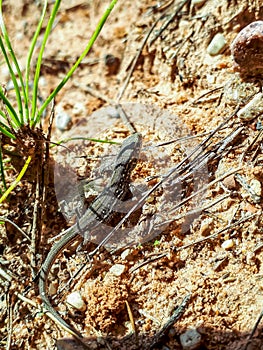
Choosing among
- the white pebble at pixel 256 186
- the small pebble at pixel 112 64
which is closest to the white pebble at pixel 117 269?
the white pebble at pixel 256 186

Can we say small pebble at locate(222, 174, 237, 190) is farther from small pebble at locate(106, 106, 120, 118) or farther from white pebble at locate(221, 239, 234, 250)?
small pebble at locate(106, 106, 120, 118)

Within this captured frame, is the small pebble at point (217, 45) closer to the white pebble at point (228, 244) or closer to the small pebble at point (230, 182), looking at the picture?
the small pebble at point (230, 182)

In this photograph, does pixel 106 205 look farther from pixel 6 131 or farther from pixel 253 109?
pixel 253 109

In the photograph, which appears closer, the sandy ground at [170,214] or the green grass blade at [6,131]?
the sandy ground at [170,214]

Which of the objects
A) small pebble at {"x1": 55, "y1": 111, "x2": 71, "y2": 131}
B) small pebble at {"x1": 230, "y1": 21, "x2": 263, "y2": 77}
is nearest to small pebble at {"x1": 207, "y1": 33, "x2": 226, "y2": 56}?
small pebble at {"x1": 230, "y1": 21, "x2": 263, "y2": 77}

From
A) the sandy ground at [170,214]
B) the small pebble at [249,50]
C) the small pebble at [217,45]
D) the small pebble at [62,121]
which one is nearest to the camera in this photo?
the sandy ground at [170,214]

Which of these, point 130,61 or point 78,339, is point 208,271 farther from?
point 130,61

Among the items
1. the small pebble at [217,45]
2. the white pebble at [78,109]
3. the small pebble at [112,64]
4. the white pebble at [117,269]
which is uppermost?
the small pebble at [112,64]
